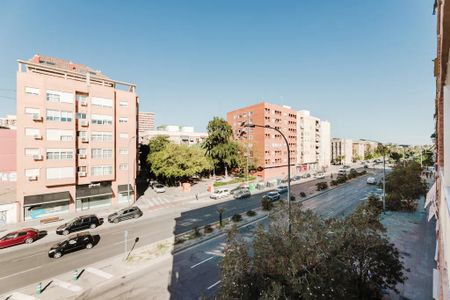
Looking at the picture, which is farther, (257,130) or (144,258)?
(257,130)

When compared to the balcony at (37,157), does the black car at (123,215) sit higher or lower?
lower

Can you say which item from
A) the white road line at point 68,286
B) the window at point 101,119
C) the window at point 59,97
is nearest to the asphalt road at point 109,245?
the white road line at point 68,286

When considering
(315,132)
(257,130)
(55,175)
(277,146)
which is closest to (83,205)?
(55,175)

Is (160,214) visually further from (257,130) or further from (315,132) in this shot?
(315,132)

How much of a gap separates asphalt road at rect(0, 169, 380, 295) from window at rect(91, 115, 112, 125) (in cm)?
1513

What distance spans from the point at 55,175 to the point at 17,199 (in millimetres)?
4501

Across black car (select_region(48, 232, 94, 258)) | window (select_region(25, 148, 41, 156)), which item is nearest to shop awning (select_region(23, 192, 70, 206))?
window (select_region(25, 148, 41, 156))

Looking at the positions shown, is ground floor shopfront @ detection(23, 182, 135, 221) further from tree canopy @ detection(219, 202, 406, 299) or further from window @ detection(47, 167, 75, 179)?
tree canopy @ detection(219, 202, 406, 299)

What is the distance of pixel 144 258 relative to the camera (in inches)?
670

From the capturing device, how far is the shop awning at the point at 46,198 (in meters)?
27.1

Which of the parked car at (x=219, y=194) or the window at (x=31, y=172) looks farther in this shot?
the parked car at (x=219, y=194)

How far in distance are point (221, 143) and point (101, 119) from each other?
93.5ft

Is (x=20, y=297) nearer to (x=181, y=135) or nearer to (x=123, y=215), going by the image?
(x=123, y=215)

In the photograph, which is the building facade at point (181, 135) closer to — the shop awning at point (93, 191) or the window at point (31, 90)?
the shop awning at point (93, 191)
